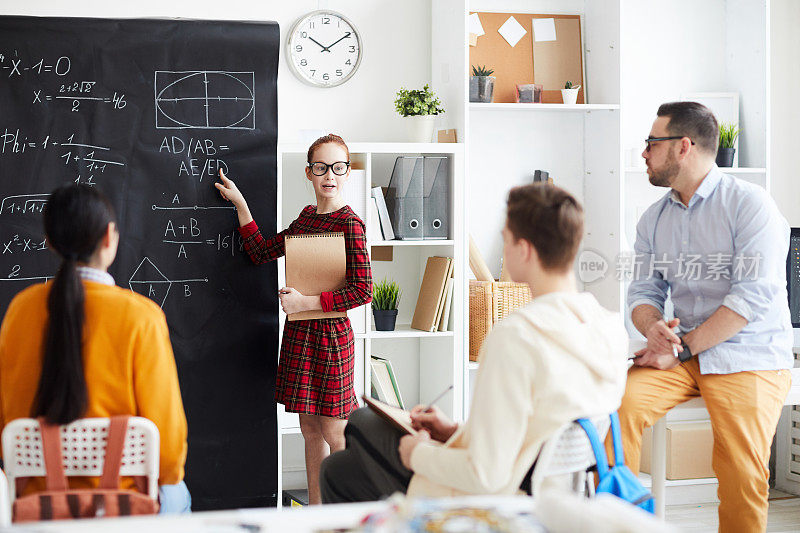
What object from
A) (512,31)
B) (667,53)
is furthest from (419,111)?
(667,53)

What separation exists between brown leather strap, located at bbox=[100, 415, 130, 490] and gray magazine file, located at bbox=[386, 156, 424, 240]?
1.79m

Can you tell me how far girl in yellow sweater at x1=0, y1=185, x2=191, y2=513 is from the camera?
1501mm

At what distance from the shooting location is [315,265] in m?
2.61

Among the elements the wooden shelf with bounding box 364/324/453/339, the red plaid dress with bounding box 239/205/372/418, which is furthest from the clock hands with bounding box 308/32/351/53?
the wooden shelf with bounding box 364/324/453/339

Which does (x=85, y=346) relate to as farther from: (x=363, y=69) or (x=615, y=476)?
(x=363, y=69)

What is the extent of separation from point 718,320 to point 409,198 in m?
1.29

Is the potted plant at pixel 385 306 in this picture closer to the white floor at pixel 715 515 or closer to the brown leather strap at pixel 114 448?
the white floor at pixel 715 515

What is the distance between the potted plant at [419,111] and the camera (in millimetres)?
3211

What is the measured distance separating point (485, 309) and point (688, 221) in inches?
38.3

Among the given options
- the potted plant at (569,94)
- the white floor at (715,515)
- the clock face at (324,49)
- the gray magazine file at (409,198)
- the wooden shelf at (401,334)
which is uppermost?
the clock face at (324,49)

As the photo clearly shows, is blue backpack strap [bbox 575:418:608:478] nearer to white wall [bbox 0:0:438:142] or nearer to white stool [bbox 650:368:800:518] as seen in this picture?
white stool [bbox 650:368:800:518]

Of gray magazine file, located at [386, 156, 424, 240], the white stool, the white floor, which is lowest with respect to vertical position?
the white floor

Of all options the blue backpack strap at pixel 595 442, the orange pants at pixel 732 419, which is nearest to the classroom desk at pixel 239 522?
the blue backpack strap at pixel 595 442

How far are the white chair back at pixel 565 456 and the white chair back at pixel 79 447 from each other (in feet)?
2.47
